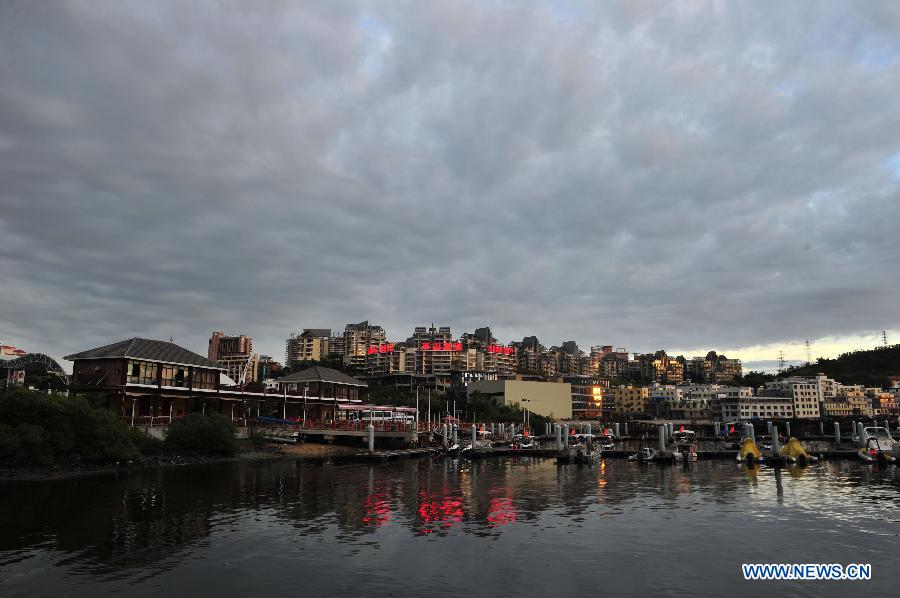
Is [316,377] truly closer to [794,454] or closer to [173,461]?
[173,461]

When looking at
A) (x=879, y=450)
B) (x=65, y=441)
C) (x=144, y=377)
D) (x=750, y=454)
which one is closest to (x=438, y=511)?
(x=65, y=441)

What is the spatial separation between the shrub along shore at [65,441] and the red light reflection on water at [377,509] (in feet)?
116

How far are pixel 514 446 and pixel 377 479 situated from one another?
180ft

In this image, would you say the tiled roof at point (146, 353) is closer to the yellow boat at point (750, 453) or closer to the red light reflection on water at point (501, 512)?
the red light reflection on water at point (501, 512)

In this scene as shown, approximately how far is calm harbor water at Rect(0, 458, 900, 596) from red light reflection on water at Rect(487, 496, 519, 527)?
337 millimetres

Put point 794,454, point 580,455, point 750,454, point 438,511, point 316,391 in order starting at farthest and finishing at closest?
1. point 316,391
2. point 580,455
3. point 794,454
4. point 750,454
5. point 438,511

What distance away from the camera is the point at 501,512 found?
4625 cm

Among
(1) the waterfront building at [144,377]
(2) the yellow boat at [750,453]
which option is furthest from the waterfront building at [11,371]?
(2) the yellow boat at [750,453]

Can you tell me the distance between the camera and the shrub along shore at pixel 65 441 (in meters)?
61.7

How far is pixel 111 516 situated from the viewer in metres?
41.9

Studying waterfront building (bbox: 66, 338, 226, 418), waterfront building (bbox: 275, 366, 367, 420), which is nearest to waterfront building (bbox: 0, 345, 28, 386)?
waterfront building (bbox: 66, 338, 226, 418)

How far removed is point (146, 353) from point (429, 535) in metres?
72.3

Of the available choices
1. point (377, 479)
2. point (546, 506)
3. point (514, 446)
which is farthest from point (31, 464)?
point (514, 446)

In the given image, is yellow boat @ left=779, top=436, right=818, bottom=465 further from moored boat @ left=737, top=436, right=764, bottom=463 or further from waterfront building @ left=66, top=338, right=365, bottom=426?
waterfront building @ left=66, top=338, right=365, bottom=426
